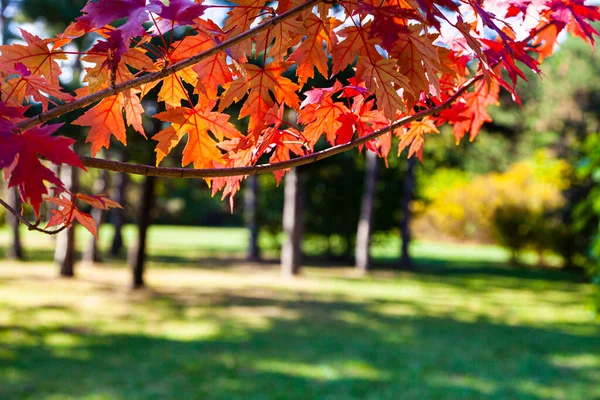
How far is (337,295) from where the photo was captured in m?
9.85

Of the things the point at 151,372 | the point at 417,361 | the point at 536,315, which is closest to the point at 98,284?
the point at 151,372

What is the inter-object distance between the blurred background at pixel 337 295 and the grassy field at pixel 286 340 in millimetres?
29

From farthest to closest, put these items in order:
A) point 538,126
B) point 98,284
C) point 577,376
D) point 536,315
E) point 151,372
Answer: point 538,126 < point 98,284 < point 536,315 < point 577,376 < point 151,372

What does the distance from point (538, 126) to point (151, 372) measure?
1329cm

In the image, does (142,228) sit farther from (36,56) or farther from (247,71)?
(247,71)

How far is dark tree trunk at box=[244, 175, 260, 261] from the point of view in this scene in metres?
15.3

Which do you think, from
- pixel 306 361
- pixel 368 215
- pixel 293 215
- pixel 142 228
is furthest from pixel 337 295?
pixel 306 361

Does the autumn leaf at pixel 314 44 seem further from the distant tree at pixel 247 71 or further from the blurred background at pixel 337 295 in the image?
the blurred background at pixel 337 295

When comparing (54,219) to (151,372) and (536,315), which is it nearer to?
(151,372)

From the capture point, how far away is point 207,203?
35.2 m

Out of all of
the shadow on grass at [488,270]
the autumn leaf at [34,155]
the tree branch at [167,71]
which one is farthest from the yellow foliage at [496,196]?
the autumn leaf at [34,155]

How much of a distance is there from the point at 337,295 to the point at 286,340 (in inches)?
135

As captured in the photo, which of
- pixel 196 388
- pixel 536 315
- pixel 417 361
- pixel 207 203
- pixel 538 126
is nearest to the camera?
pixel 196 388

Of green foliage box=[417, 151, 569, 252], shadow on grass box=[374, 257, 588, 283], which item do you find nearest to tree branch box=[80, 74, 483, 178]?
shadow on grass box=[374, 257, 588, 283]
